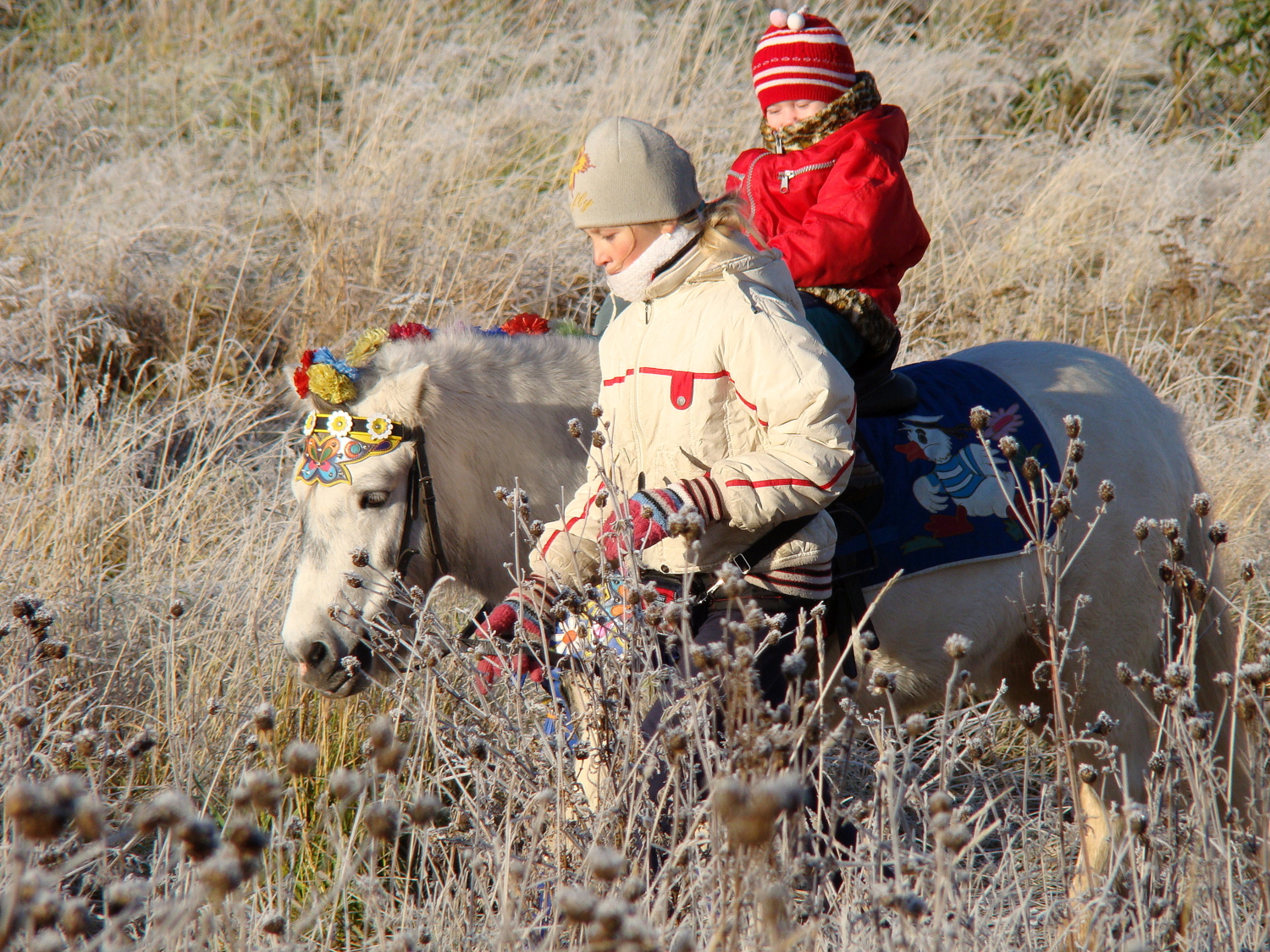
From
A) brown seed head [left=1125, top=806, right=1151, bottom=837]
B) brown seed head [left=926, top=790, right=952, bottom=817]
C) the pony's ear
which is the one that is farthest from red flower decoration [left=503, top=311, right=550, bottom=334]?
brown seed head [left=1125, top=806, right=1151, bottom=837]

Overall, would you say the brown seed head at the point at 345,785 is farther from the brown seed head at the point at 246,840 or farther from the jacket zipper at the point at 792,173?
the jacket zipper at the point at 792,173

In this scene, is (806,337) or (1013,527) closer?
(806,337)

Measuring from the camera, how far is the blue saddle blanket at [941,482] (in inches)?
106

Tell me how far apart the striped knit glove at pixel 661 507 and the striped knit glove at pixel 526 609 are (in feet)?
0.56

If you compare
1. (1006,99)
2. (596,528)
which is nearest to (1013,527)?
(596,528)

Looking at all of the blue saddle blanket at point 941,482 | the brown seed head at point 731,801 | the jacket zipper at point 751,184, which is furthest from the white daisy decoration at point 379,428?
the brown seed head at point 731,801

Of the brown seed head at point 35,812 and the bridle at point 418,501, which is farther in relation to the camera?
the bridle at point 418,501

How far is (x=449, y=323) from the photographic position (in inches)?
185

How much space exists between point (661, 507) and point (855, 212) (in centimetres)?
121

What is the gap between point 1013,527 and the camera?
9.25 feet

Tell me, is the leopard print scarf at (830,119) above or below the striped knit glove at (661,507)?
above

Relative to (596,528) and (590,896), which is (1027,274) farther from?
(590,896)

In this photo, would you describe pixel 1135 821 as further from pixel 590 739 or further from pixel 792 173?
pixel 792 173

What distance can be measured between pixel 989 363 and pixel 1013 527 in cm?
61
